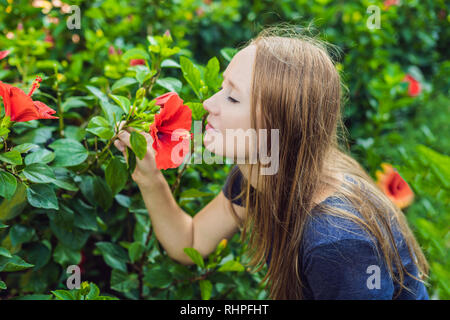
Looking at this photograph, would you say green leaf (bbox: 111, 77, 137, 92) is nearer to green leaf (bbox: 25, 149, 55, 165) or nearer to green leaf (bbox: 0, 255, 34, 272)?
green leaf (bbox: 25, 149, 55, 165)

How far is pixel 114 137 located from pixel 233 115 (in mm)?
272

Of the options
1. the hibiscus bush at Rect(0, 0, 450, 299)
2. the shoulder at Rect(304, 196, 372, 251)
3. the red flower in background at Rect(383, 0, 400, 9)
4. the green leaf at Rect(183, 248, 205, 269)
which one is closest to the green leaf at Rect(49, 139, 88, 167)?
the hibiscus bush at Rect(0, 0, 450, 299)

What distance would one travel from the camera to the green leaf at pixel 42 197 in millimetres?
911

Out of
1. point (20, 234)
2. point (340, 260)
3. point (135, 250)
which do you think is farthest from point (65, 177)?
point (340, 260)

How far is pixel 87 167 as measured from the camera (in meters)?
1.07

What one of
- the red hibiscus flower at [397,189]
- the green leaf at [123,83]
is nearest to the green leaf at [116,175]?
the green leaf at [123,83]

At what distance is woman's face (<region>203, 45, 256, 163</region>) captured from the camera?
0.97m

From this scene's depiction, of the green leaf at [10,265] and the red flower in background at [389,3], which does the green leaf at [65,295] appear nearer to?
the green leaf at [10,265]

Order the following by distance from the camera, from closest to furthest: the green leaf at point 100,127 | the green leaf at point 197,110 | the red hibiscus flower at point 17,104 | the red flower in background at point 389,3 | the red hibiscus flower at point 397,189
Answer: the red hibiscus flower at point 17,104
the green leaf at point 100,127
the green leaf at point 197,110
the red hibiscus flower at point 397,189
the red flower in background at point 389,3

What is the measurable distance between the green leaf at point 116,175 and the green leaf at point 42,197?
4.9 inches

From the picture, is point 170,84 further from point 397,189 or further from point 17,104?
point 397,189

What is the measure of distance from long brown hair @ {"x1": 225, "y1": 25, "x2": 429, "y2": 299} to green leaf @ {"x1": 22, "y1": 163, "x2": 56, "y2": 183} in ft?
1.51

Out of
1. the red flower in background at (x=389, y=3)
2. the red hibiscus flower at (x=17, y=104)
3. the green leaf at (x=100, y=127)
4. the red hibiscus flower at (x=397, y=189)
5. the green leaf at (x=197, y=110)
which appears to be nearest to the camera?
the red hibiscus flower at (x=17, y=104)

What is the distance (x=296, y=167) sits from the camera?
3.42 feet
